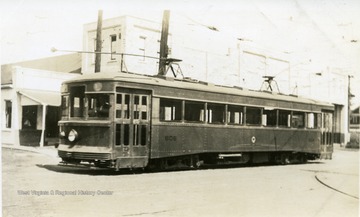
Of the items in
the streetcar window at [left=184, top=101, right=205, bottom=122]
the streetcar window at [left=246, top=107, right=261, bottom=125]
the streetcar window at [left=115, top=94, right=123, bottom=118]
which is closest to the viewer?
the streetcar window at [left=115, top=94, right=123, bottom=118]

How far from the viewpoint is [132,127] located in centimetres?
1234

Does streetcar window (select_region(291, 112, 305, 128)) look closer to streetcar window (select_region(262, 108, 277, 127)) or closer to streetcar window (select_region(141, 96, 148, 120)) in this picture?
streetcar window (select_region(262, 108, 277, 127))

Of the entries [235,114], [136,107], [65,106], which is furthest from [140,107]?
[235,114]

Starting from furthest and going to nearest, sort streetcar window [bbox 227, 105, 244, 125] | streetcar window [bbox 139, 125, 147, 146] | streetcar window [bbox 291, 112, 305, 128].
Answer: streetcar window [bbox 291, 112, 305, 128], streetcar window [bbox 227, 105, 244, 125], streetcar window [bbox 139, 125, 147, 146]

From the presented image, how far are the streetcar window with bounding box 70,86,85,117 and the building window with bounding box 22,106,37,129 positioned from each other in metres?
12.8

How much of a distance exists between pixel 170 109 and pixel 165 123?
46 cm

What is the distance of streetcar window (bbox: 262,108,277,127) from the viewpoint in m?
17.0

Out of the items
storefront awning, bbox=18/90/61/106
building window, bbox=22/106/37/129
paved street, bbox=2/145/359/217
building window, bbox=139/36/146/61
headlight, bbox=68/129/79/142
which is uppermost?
building window, bbox=139/36/146/61

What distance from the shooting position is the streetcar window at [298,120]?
60.4 feet

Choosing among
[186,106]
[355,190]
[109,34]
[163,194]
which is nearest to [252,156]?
[186,106]

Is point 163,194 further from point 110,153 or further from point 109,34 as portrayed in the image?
point 109,34

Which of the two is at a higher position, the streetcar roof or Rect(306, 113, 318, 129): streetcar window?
the streetcar roof

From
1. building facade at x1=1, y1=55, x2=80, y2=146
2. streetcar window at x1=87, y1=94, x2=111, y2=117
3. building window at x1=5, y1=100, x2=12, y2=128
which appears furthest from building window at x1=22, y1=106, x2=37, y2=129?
streetcar window at x1=87, y1=94, x2=111, y2=117

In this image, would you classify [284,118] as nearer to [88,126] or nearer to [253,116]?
[253,116]
